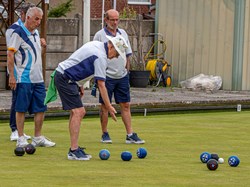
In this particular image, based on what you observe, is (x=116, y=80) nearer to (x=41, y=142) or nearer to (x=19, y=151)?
(x=41, y=142)

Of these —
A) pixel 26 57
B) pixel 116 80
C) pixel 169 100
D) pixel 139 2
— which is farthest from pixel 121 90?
pixel 139 2

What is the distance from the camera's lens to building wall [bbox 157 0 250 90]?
69.9ft

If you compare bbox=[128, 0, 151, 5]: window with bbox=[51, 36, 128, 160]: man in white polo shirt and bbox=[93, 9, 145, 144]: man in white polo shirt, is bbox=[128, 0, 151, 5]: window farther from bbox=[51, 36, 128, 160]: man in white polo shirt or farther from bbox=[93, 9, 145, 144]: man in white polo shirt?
bbox=[51, 36, 128, 160]: man in white polo shirt

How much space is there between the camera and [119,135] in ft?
41.0

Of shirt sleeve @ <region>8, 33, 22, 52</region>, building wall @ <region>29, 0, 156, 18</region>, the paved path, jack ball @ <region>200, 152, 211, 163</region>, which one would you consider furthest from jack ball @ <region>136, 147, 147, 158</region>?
building wall @ <region>29, 0, 156, 18</region>

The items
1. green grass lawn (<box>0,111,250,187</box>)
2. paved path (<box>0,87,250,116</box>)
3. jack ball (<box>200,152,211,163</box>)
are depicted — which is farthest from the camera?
paved path (<box>0,87,250,116</box>)

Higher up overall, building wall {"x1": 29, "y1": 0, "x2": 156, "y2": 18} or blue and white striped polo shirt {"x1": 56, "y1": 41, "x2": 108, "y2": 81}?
building wall {"x1": 29, "y1": 0, "x2": 156, "y2": 18}

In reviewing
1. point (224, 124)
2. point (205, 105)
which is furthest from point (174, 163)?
point (205, 105)

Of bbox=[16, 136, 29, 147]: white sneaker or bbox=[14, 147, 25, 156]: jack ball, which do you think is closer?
bbox=[14, 147, 25, 156]: jack ball

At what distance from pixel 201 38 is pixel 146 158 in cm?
1213

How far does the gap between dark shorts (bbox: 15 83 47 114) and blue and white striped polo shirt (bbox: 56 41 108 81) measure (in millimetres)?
1179

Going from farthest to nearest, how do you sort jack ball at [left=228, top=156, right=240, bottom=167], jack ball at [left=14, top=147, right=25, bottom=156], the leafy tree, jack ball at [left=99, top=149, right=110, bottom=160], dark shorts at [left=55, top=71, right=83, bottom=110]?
the leafy tree
jack ball at [left=14, top=147, right=25, bottom=156]
dark shorts at [left=55, top=71, right=83, bottom=110]
jack ball at [left=99, top=149, right=110, bottom=160]
jack ball at [left=228, top=156, right=240, bottom=167]

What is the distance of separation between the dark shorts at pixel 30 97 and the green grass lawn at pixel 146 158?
1.62 feet

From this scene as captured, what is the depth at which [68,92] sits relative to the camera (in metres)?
9.79
